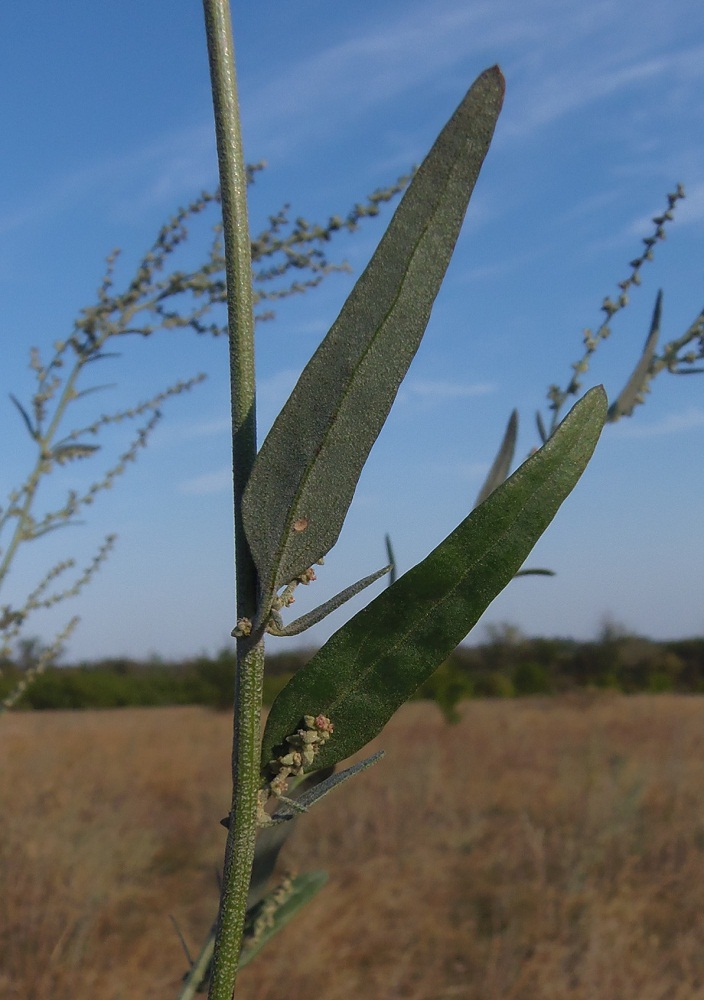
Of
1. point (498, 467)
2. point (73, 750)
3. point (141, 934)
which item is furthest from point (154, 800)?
point (498, 467)

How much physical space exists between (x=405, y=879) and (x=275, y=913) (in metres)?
4.48

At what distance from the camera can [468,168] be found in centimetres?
28

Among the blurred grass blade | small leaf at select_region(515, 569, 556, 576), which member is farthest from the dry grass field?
small leaf at select_region(515, 569, 556, 576)

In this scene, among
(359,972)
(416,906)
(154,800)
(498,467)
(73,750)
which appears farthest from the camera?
(73,750)

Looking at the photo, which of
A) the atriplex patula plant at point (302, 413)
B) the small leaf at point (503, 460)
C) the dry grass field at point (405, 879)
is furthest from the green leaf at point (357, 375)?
the dry grass field at point (405, 879)

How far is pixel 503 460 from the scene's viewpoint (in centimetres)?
61

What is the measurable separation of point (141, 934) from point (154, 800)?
112 inches

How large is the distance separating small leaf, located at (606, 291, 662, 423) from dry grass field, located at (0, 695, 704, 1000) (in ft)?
11.1

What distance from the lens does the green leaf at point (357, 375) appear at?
0.91 ft

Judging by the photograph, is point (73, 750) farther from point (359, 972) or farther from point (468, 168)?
point (468, 168)

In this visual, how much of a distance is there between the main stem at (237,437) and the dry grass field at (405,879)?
137 inches

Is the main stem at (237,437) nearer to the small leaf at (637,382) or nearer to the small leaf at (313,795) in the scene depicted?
the small leaf at (313,795)

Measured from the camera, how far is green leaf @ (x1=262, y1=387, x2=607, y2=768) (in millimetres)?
310

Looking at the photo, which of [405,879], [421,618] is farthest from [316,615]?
[405,879]
